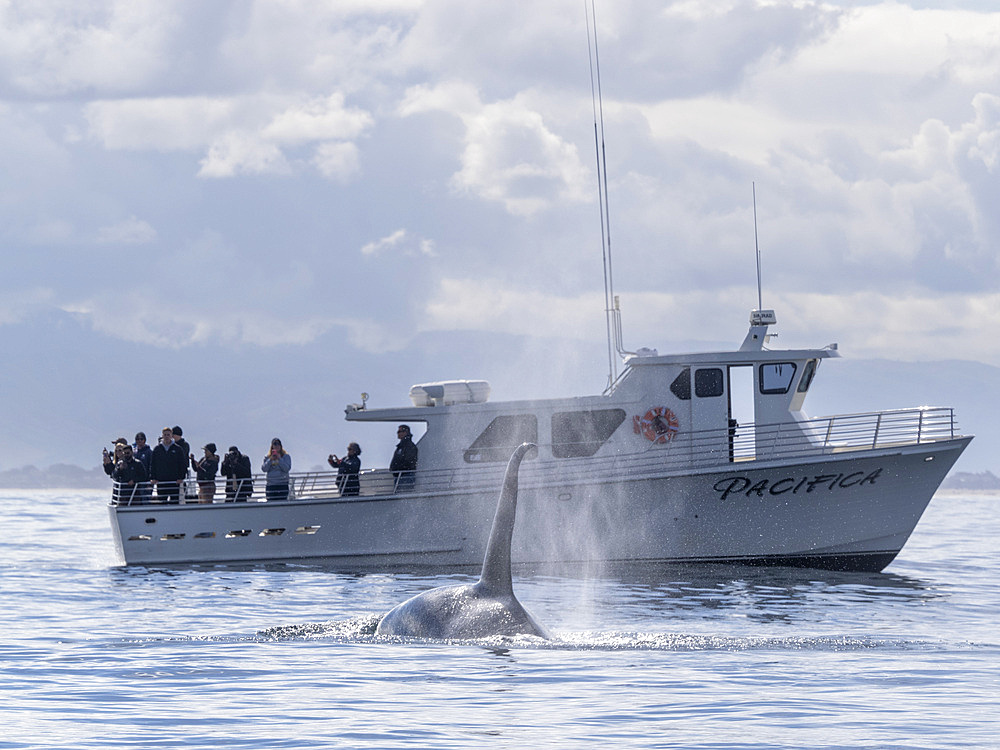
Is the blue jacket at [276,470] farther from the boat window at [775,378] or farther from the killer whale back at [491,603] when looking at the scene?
the killer whale back at [491,603]

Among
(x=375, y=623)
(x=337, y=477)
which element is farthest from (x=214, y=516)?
(x=375, y=623)

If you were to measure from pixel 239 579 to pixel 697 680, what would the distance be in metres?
14.7

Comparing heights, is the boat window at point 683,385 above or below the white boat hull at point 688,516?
above

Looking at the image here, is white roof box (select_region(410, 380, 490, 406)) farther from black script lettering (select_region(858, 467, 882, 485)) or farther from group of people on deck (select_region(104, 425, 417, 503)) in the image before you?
black script lettering (select_region(858, 467, 882, 485))

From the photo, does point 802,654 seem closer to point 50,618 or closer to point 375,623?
point 375,623

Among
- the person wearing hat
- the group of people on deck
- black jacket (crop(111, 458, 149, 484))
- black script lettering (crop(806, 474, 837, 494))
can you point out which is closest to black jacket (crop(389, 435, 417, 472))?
the group of people on deck

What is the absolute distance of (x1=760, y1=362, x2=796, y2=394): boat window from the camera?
28734mm

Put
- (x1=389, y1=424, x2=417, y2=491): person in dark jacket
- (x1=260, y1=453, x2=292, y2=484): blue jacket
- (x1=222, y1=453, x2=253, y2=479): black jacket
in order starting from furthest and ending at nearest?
(x1=222, y1=453, x2=253, y2=479): black jacket → (x1=260, y1=453, x2=292, y2=484): blue jacket → (x1=389, y1=424, x2=417, y2=491): person in dark jacket

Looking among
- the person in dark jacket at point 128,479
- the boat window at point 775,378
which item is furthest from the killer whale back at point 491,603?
the person in dark jacket at point 128,479

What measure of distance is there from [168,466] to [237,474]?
1.55m

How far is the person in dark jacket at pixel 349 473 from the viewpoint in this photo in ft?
95.5

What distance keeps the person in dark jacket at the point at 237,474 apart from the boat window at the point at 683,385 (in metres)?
9.33

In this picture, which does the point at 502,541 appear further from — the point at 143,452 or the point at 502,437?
the point at 143,452

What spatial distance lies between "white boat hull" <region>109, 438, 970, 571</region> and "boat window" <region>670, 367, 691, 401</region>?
6.13 feet
